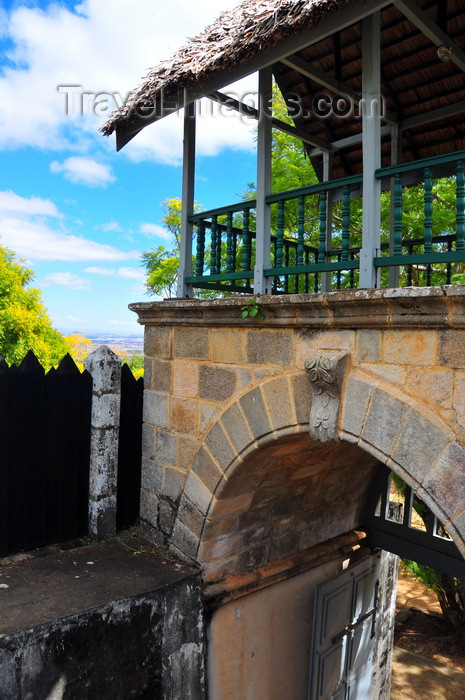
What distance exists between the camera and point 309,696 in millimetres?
5164

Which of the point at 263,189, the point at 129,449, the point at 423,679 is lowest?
the point at 423,679

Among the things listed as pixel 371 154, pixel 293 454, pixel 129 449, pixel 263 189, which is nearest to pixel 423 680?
pixel 293 454

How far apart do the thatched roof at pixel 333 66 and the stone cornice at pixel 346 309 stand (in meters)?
1.58

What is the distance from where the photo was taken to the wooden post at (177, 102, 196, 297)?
15.0 ft

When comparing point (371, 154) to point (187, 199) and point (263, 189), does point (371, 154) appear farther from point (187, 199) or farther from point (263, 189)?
point (187, 199)

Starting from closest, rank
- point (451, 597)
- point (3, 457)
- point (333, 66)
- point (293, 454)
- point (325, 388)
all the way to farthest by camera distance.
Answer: point (325, 388), point (3, 457), point (293, 454), point (333, 66), point (451, 597)

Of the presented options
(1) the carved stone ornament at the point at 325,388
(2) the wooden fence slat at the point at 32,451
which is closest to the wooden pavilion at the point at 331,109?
(1) the carved stone ornament at the point at 325,388

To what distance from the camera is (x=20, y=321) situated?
12.3 meters

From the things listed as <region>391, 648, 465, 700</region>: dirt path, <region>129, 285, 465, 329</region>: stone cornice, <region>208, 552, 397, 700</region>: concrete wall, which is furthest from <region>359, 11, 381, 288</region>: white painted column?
<region>391, 648, 465, 700</region>: dirt path

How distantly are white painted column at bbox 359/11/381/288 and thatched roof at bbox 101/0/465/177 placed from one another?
300 millimetres

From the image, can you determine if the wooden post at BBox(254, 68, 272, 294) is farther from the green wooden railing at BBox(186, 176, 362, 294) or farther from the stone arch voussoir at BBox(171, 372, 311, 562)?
the stone arch voussoir at BBox(171, 372, 311, 562)

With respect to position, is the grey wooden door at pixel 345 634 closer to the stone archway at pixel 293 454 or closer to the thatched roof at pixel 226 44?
the stone archway at pixel 293 454

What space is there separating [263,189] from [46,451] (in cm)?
273

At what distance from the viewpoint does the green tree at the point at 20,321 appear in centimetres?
1220
